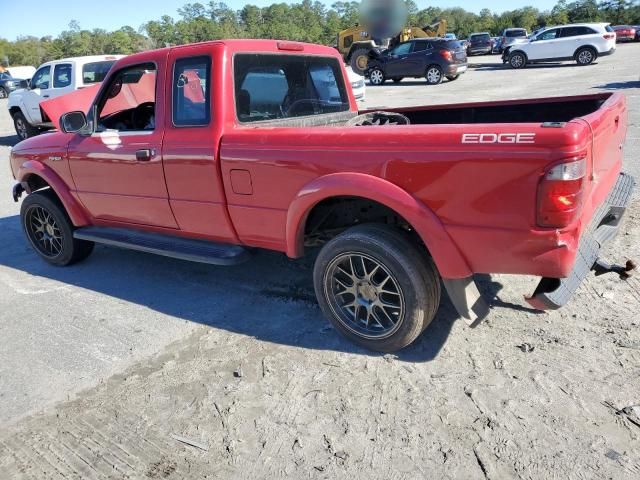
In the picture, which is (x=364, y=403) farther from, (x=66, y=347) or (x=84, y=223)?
(x=84, y=223)

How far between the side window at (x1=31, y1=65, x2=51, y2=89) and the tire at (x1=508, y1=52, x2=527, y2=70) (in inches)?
825

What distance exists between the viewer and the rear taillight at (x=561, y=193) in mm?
2361

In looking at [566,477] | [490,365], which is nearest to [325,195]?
[490,365]

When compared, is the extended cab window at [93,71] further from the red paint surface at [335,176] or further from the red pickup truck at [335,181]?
the red paint surface at [335,176]

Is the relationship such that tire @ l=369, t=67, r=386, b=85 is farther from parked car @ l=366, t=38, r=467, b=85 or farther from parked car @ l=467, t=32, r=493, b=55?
parked car @ l=467, t=32, r=493, b=55

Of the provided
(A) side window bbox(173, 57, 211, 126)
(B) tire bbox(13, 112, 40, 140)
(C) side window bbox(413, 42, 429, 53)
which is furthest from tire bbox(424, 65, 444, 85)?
(A) side window bbox(173, 57, 211, 126)

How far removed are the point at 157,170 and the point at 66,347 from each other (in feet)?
4.64

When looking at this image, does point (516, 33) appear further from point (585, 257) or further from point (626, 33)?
point (585, 257)

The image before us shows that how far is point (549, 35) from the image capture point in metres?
23.9

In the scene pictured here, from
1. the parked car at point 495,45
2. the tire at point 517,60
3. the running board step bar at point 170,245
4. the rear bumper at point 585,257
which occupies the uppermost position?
the rear bumper at point 585,257

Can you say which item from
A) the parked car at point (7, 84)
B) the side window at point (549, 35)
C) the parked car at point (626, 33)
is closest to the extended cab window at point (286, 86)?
the side window at point (549, 35)

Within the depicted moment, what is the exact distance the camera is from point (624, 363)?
9.57 ft

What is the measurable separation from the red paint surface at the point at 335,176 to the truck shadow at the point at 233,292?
0.54 m

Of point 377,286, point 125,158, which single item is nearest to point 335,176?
point 377,286
